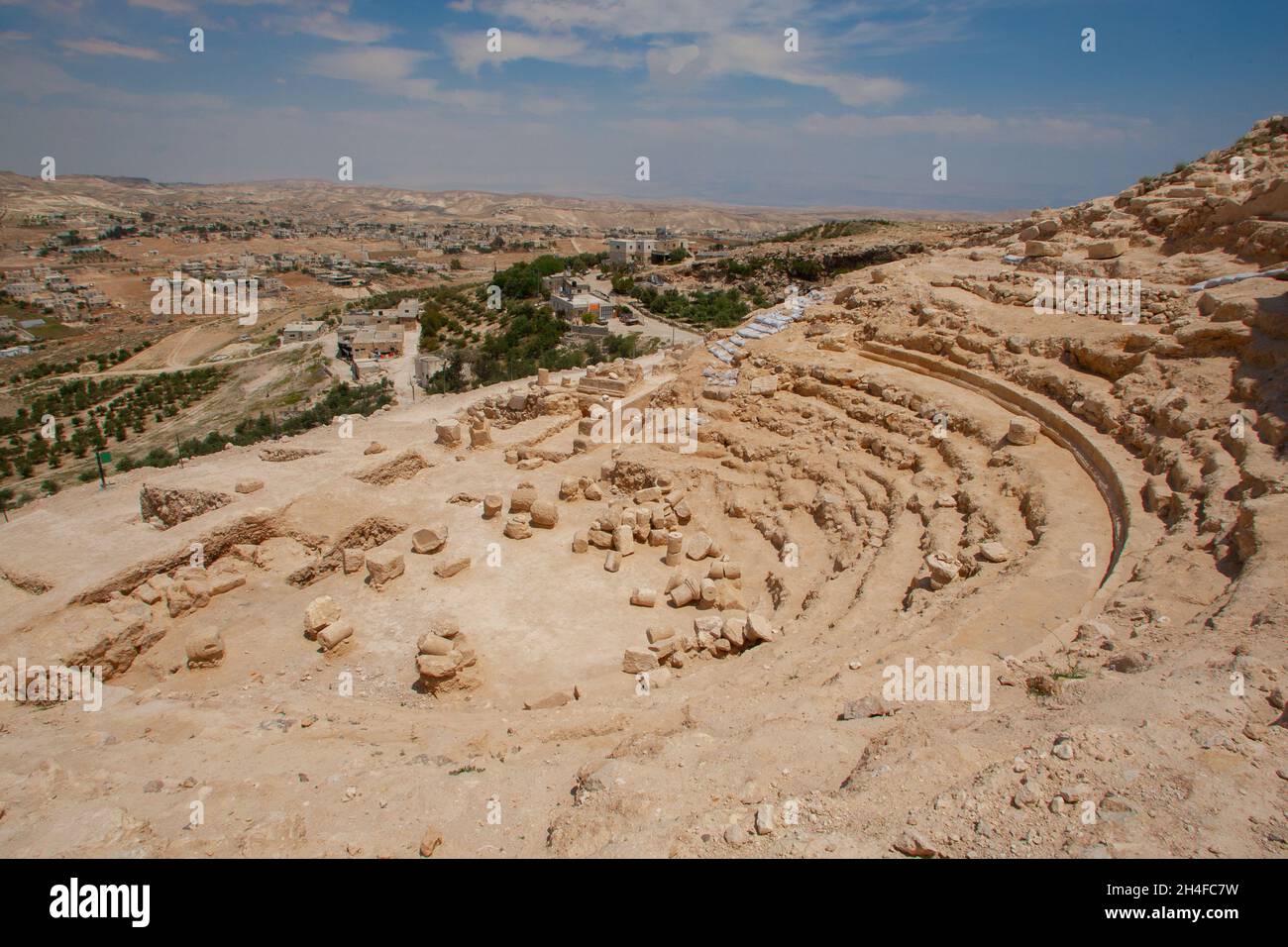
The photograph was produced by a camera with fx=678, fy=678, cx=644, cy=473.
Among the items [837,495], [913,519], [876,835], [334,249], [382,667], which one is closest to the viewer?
[876,835]

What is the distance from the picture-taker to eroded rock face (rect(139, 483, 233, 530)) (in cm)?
1187

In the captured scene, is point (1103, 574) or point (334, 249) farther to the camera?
point (334, 249)

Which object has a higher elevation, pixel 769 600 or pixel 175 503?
pixel 175 503

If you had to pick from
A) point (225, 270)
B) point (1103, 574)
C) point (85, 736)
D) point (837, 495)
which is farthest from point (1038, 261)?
point (225, 270)

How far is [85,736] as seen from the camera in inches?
257

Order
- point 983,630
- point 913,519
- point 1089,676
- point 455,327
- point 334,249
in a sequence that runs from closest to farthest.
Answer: point 1089,676, point 983,630, point 913,519, point 455,327, point 334,249

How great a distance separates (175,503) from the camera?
1191cm

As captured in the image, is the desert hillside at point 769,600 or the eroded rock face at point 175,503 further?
the eroded rock face at point 175,503

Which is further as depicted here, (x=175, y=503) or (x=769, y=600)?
(x=175, y=503)

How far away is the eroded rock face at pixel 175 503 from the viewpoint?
11867 mm

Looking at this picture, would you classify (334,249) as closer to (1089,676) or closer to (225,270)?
(225,270)

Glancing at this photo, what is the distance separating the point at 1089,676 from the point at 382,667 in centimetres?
828

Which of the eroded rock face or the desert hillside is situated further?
the eroded rock face
